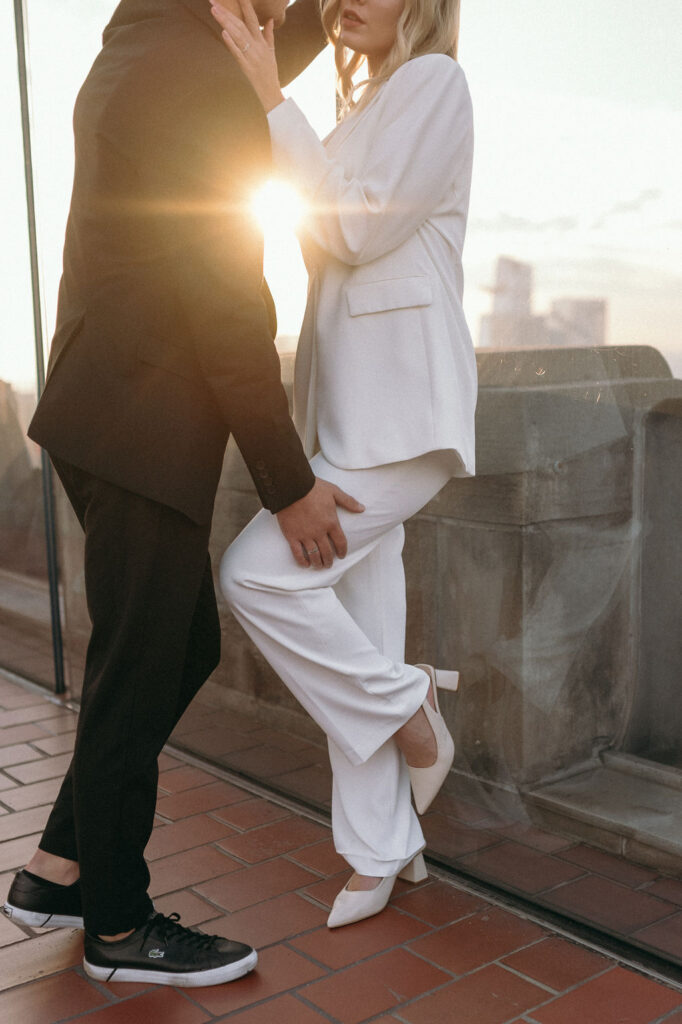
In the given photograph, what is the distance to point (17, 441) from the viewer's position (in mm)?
4250

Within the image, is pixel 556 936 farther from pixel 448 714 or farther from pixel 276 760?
pixel 276 760

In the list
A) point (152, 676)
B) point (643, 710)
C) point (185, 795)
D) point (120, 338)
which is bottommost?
point (185, 795)

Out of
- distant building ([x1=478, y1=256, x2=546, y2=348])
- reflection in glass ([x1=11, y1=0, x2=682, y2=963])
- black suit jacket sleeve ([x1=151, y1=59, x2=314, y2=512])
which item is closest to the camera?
black suit jacket sleeve ([x1=151, y1=59, x2=314, y2=512])

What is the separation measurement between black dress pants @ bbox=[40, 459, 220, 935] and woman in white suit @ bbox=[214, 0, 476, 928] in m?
0.18

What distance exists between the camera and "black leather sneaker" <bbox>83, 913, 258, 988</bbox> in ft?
6.99

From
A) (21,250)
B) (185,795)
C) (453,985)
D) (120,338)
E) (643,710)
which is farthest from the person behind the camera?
(21,250)

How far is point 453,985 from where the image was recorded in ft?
6.89

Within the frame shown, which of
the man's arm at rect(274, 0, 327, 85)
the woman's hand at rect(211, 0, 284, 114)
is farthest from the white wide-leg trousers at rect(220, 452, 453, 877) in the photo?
the man's arm at rect(274, 0, 327, 85)

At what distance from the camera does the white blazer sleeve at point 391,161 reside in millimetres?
2012

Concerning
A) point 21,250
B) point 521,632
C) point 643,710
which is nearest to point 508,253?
point 521,632

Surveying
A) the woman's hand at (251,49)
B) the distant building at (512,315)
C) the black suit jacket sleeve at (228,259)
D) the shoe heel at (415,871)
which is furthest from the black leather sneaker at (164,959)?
the woman's hand at (251,49)

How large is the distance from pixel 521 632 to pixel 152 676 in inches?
34.6

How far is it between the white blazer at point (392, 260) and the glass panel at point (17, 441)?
6.63 feet

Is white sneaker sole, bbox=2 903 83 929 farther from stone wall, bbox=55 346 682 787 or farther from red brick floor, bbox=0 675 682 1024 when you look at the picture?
stone wall, bbox=55 346 682 787
